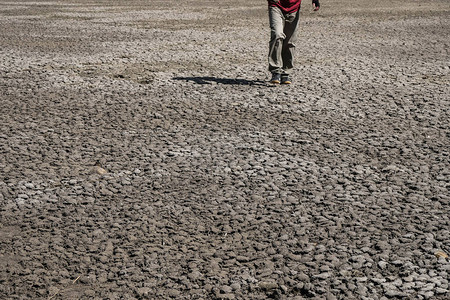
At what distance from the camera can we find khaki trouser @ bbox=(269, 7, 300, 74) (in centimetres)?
820

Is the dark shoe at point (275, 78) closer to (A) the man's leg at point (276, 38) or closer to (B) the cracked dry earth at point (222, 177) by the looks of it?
(A) the man's leg at point (276, 38)

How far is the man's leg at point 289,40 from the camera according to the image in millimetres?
8406

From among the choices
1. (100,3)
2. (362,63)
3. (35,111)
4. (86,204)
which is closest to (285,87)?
(362,63)

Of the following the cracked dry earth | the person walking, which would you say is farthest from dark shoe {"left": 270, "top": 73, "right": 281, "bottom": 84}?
the cracked dry earth

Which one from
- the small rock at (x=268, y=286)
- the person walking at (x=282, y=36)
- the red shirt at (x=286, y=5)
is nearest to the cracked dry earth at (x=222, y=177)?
the small rock at (x=268, y=286)

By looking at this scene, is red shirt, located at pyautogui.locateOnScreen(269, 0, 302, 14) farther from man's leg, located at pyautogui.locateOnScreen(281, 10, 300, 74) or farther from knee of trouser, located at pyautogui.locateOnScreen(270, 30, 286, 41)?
knee of trouser, located at pyautogui.locateOnScreen(270, 30, 286, 41)

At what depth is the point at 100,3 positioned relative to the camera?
2191 centimetres

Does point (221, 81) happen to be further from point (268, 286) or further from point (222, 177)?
point (268, 286)

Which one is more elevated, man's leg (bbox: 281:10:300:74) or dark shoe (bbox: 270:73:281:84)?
man's leg (bbox: 281:10:300:74)

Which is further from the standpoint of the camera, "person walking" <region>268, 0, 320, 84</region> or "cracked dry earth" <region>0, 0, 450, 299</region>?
"person walking" <region>268, 0, 320, 84</region>

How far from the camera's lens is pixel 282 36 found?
8.24 metres

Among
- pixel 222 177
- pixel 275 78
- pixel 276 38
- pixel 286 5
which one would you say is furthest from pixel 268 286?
pixel 286 5

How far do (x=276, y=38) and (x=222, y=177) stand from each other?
3.88 meters

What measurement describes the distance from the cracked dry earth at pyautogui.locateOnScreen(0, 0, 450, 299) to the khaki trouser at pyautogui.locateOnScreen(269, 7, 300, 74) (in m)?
0.37
